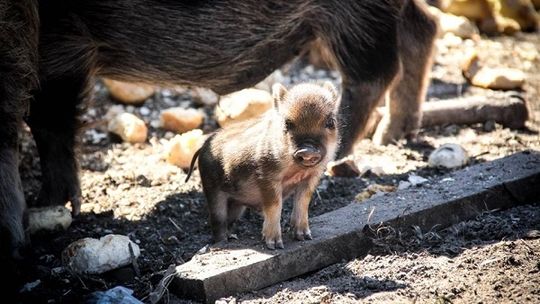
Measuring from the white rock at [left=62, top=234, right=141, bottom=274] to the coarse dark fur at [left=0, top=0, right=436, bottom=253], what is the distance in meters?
0.41

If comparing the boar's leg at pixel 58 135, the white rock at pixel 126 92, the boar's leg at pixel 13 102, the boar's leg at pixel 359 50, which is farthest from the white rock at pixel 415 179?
the white rock at pixel 126 92

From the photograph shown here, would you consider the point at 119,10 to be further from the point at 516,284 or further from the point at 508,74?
the point at 508,74

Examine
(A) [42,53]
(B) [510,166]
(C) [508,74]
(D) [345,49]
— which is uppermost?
(A) [42,53]

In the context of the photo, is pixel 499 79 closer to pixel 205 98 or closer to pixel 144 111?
pixel 205 98

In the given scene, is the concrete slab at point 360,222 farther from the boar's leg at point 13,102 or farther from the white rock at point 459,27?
the white rock at point 459,27

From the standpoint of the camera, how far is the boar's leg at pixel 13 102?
3740 mm

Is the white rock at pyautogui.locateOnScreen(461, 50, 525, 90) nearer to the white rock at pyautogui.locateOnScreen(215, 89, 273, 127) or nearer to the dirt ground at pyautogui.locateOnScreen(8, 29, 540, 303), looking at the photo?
the dirt ground at pyautogui.locateOnScreen(8, 29, 540, 303)

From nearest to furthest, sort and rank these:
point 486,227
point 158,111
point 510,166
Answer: point 486,227
point 510,166
point 158,111

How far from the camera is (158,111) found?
19.2 feet

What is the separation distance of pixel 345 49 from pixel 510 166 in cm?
117

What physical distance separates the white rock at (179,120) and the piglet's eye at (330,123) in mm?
2367

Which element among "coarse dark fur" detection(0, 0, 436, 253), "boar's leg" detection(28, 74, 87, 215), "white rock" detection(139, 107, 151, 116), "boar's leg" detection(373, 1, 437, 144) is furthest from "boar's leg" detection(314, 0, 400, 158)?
"white rock" detection(139, 107, 151, 116)

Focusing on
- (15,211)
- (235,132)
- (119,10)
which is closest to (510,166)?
(235,132)

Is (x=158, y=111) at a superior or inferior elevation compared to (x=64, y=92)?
inferior
